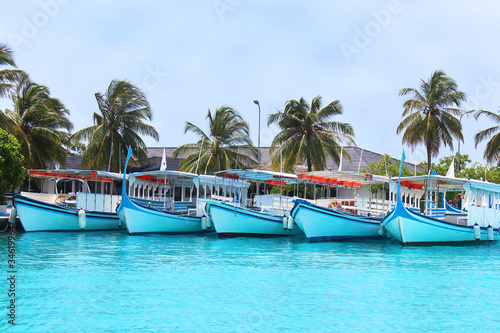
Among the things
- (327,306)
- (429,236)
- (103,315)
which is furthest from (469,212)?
(103,315)

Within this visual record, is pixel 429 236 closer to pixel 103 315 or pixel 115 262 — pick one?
pixel 115 262

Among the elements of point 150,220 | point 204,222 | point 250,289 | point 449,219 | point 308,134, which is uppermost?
point 308,134

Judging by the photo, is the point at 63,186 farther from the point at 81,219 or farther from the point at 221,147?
the point at 81,219

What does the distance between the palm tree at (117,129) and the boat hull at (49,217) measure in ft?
31.2

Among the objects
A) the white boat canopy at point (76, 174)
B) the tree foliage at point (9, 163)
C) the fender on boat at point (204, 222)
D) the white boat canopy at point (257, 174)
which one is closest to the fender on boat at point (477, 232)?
the white boat canopy at point (257, 174)

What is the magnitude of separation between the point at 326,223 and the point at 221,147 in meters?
17.2

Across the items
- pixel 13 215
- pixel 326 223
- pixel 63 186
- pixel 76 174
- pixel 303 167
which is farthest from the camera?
pixel 63 186

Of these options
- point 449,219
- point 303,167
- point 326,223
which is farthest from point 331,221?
point 303,167

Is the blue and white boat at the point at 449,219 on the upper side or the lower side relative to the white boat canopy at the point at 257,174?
lower

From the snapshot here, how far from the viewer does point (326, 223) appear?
71.3ft

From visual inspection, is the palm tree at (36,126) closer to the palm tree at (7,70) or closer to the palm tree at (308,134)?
the palm tree at (7,70)

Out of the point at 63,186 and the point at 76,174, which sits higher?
the point at 76,174

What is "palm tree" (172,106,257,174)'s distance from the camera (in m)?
36.7

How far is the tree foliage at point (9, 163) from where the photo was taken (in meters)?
24.0
